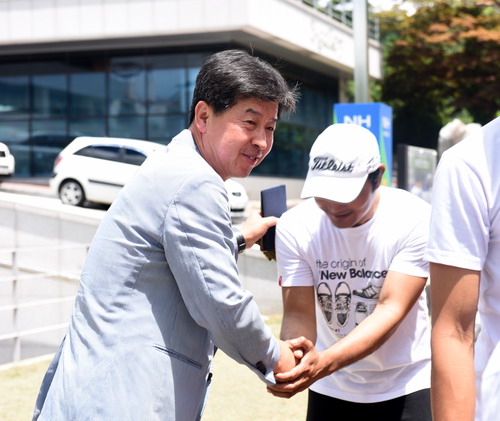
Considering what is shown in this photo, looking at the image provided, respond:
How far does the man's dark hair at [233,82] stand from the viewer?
2.68 m

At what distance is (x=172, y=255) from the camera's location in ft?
7.79

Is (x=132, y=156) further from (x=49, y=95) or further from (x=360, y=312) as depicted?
(x=360, y=312)

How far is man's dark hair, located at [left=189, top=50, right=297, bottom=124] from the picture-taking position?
2676mm

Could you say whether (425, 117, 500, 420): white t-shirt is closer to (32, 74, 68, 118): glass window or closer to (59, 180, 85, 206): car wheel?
(59, 180, 85, 206): car wheel

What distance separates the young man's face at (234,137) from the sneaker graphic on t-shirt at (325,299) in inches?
28.3

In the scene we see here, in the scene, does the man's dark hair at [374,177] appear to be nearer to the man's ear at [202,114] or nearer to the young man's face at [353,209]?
the young man's face at [353,209]

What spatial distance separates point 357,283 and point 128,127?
1010 inches

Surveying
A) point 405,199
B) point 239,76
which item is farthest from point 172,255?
point 405,199

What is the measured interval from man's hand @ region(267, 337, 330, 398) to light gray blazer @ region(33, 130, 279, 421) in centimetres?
51

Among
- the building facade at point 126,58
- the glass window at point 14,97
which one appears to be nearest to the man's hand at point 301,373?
the building facade at point 126,58

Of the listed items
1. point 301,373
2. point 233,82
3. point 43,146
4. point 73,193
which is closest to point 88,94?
point 43,146

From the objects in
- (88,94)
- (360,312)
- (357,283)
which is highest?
(88,94)

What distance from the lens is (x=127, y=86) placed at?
93.0 ft

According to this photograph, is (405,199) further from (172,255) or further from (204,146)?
(172,255)
